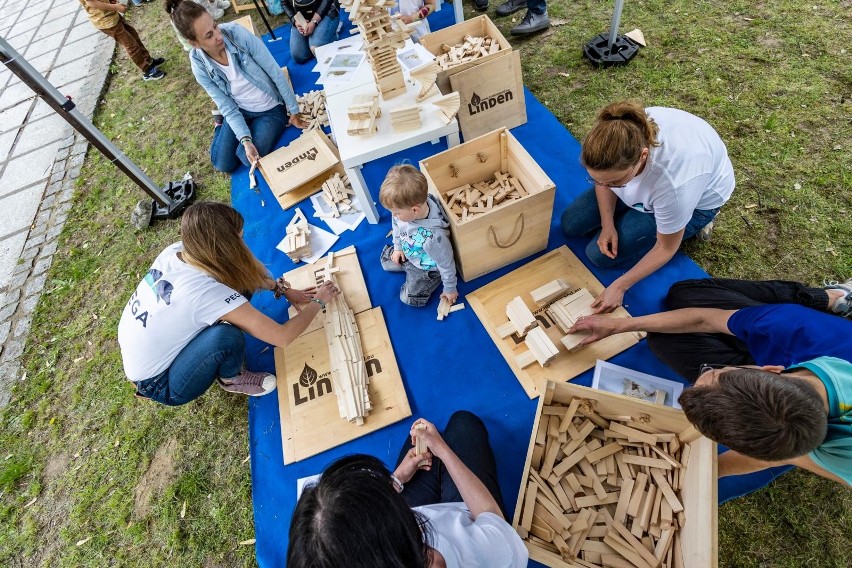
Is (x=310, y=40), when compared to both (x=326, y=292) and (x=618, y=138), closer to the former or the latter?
(x=326, y=292)

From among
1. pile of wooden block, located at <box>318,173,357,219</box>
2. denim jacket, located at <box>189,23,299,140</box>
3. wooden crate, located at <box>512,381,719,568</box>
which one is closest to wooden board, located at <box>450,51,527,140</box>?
pile of wooden block, located at <box>318,173,357,219</box>

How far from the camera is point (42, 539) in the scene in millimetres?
3127

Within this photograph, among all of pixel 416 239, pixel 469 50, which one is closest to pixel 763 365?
pixel 416 239

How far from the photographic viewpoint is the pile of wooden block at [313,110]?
5008 mm

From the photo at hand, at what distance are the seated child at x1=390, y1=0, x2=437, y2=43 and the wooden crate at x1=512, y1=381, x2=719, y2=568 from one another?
453 centimetres

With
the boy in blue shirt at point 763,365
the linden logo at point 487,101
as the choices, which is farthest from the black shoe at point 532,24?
the boy in blue shirt at point 763,365

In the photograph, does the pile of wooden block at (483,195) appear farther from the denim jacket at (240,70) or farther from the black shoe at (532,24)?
the black shoe at (532,24)

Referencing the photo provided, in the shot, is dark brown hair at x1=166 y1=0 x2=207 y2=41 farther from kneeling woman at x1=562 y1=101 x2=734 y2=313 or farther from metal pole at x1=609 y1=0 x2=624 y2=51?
metal pole at x1=609 y1=0 x2=624 y2=51

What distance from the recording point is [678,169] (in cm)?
253

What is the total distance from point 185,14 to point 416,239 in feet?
10.1

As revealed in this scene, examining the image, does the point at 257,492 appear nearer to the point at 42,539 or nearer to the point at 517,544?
the point at 42,539

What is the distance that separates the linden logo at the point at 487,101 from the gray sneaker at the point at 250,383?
128 inches

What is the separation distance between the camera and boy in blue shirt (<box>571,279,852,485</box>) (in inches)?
57.7

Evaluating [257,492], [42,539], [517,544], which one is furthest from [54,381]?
[517,544]
